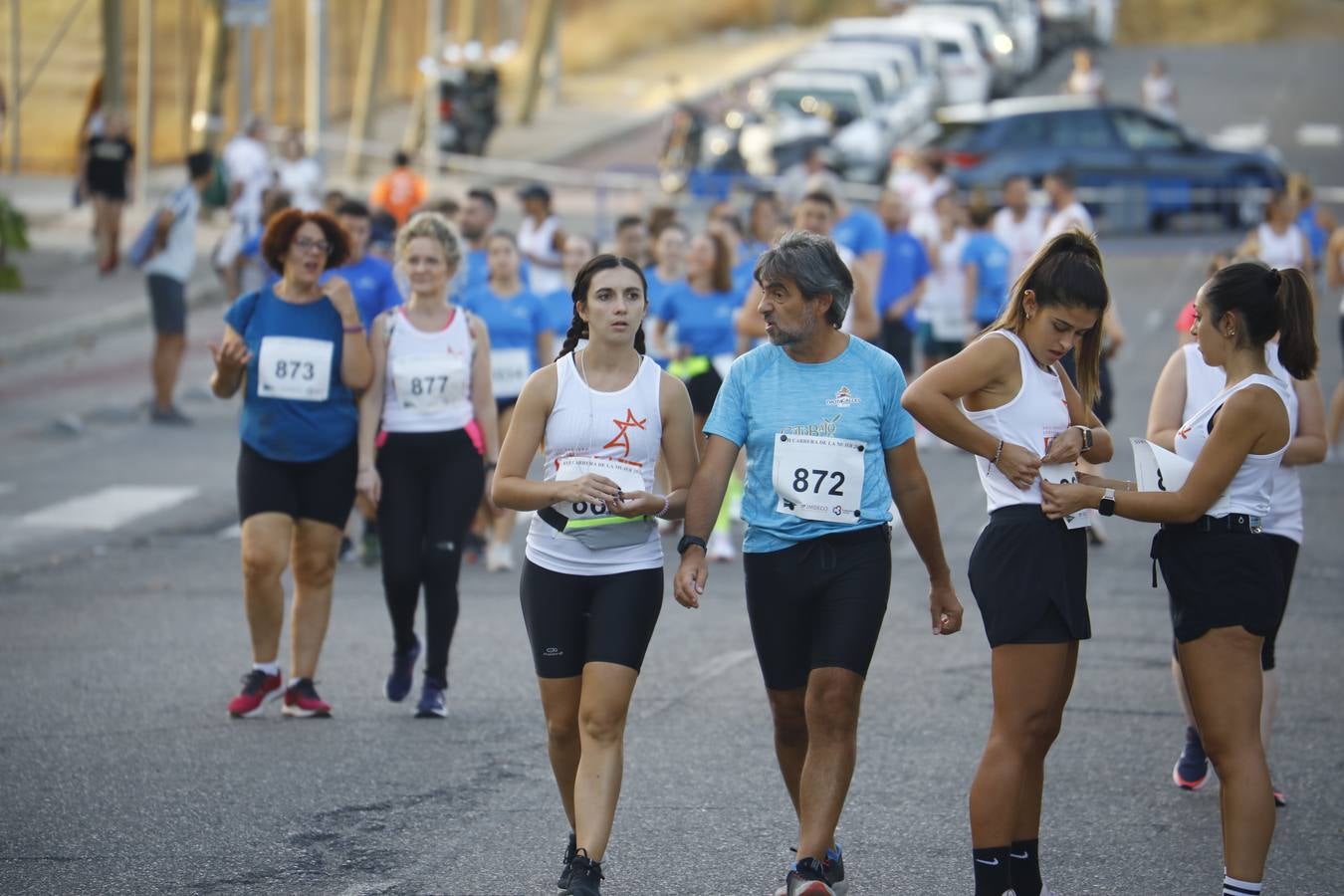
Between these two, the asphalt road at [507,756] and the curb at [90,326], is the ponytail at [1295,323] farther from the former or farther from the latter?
the curb at [90,326]

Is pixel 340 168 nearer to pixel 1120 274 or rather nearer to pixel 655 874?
pixel 1120 274

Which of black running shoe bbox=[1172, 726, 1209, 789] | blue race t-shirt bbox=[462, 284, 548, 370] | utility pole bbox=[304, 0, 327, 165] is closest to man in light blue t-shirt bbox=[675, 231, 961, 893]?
black running shoe bbox=[1172, 726, 1209, 789]

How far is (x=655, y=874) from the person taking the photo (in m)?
6.21

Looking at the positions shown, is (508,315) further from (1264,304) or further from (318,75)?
(318,75)

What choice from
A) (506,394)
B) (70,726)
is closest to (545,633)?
(70,726)

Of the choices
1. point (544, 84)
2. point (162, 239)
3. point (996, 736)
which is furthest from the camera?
point (544, 84)

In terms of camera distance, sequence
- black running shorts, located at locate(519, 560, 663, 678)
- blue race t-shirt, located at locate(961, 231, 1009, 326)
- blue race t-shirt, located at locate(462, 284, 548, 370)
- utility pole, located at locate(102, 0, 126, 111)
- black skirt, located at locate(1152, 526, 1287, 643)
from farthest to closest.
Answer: utility pole, located at locate(102, 0, 126, 111) → blue race t-shirt, located at locate(961, 231, 1009, 326) → blue race t-shirt, located at locate(462, 284, 548, 370) → black running shorts, located at locate(519, 560, 663, 678) → black skirt, located at locate(1152, 526, 1287, 643)

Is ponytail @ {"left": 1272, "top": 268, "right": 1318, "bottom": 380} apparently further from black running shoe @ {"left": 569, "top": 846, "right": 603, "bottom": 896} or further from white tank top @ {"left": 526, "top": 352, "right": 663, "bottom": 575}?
black running shoe @ {"left": 569, "top": 846, "right": 603, "bottom": 896}

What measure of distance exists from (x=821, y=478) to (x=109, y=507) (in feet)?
28.0

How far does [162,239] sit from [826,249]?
1060cm

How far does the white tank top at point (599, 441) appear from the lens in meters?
6.03

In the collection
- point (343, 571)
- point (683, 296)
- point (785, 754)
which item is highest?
point (683, 296)

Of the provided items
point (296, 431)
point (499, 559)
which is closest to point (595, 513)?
point (296, 431)

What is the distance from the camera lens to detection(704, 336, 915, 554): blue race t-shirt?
5.86 meters
